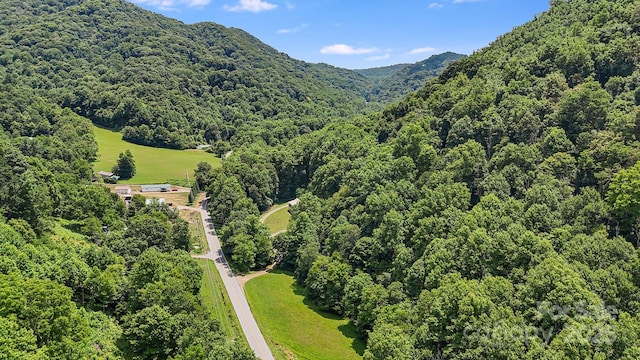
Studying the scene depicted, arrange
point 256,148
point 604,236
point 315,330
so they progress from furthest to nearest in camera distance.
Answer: point 256,148
point 315,330
point 604,236

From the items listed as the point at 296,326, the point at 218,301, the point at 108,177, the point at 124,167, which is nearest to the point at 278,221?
the point at 218,301

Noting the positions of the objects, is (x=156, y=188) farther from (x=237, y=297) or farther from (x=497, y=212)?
(x=497, y=212)

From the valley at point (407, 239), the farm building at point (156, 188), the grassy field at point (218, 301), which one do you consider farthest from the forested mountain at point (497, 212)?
the farm building at point (156, 188)

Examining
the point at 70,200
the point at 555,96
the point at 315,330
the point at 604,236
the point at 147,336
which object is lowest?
the point at 315,330

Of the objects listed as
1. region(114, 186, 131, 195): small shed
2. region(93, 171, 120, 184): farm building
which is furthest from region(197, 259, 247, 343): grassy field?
region(93, 171, 120, 184): farm building

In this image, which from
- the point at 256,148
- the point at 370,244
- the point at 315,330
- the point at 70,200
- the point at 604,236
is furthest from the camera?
the point at 256,148

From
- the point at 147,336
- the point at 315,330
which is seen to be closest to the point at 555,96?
the point at 315,330

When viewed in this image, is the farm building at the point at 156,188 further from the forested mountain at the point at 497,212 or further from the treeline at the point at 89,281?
the treeline at the point at 89,281

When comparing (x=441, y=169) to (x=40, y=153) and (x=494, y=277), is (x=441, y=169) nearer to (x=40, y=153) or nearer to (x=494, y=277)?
(x=494, y=277)
